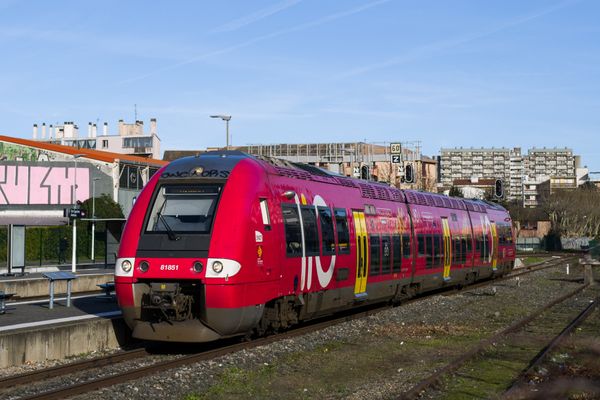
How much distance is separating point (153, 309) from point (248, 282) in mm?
1632

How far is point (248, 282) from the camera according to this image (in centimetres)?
1266

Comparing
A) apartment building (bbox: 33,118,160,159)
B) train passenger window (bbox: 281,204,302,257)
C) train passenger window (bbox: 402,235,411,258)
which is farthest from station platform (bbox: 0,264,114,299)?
apartment building (bbox: 33,118,160,159)

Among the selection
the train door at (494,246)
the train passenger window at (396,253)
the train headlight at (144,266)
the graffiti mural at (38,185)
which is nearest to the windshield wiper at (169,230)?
the train headlight at (144,266)

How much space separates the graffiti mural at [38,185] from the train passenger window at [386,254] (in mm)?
37777

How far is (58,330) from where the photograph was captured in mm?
12820

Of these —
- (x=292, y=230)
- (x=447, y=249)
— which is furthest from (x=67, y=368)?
(x=447, y=249)

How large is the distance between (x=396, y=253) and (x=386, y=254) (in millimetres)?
893

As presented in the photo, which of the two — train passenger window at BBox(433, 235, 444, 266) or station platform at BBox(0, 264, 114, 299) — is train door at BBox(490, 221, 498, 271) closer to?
train passenger window at BBox(433, 235, 444, 266)

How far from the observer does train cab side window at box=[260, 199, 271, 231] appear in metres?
13.4

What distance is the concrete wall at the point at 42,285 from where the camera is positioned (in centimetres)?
2248

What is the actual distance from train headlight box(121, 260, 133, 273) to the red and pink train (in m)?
0.02

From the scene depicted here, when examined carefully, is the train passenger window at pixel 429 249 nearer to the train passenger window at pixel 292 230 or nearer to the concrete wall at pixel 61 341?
the train passenger window at pixel 292 230

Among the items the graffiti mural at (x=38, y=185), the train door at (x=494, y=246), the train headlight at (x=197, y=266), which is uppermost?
the graffiti mural at (x=38, y=185)

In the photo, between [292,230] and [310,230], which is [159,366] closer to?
[292,230]
